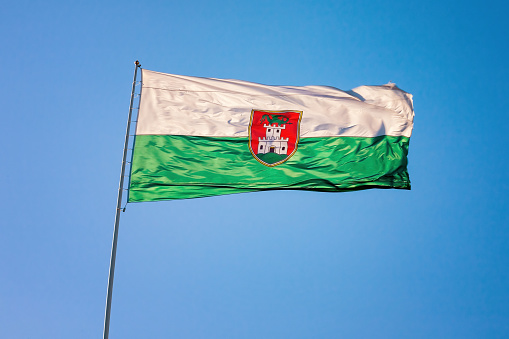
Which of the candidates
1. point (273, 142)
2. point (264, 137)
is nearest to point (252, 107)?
point (264, 137)

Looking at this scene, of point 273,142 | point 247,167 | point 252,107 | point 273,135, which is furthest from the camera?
point 252,107

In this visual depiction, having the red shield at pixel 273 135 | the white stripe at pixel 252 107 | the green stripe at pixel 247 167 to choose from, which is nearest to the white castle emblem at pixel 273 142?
the red shield at pixel 273 135

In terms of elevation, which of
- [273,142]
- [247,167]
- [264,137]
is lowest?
[247,167]

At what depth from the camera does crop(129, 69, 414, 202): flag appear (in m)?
19.8

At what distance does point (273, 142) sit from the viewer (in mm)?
20703

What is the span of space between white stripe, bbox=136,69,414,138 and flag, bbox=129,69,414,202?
0.10 feet

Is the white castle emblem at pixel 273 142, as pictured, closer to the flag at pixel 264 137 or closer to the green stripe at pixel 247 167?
the flag at pixel 264 137

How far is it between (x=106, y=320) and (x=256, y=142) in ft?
22.5

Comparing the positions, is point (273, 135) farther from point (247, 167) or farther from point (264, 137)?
point (247, 167)

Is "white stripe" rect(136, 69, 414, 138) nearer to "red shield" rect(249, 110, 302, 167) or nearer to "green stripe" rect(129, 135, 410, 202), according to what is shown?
"red shield" rect(249, 110, 302, 167)

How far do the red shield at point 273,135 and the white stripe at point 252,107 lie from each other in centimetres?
19

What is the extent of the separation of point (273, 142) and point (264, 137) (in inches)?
12.3

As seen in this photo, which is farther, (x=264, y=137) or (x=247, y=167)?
(x=264, y=137)

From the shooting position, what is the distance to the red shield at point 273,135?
2042 cm
